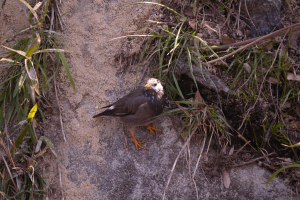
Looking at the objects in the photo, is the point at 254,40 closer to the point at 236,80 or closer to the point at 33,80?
the point at 236,80

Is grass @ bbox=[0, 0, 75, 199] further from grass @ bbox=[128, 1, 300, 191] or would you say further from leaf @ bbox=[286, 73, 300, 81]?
leaf @ bbox=[286, 73, 300, 81]

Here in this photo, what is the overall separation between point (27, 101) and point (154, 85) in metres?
1.58

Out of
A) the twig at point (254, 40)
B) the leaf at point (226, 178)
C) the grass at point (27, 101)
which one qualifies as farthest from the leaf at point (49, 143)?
the twig at point (254, 40)

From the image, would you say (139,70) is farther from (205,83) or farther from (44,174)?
(44,174)

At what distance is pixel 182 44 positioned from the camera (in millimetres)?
3455

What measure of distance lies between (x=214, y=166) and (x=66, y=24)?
269 cm

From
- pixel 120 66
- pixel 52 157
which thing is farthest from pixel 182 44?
pixel 52 157

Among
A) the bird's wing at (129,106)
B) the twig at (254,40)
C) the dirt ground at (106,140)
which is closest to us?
the dirt ground at (106,140)

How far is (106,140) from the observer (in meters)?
3.25

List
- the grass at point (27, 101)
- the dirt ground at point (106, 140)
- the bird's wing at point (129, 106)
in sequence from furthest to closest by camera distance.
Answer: the bird's wing at point (129, 106)
the dirt ground at point (106, 140)
the grass at point (27, 101)

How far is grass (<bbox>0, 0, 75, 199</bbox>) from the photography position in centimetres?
290

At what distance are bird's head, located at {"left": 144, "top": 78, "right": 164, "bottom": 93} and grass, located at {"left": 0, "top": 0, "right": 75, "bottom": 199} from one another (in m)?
0.96

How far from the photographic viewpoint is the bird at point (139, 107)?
3.23 metres

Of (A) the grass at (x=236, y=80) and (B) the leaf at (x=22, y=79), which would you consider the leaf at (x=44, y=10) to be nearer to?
(B) the leaf at (x=22, y=79)
